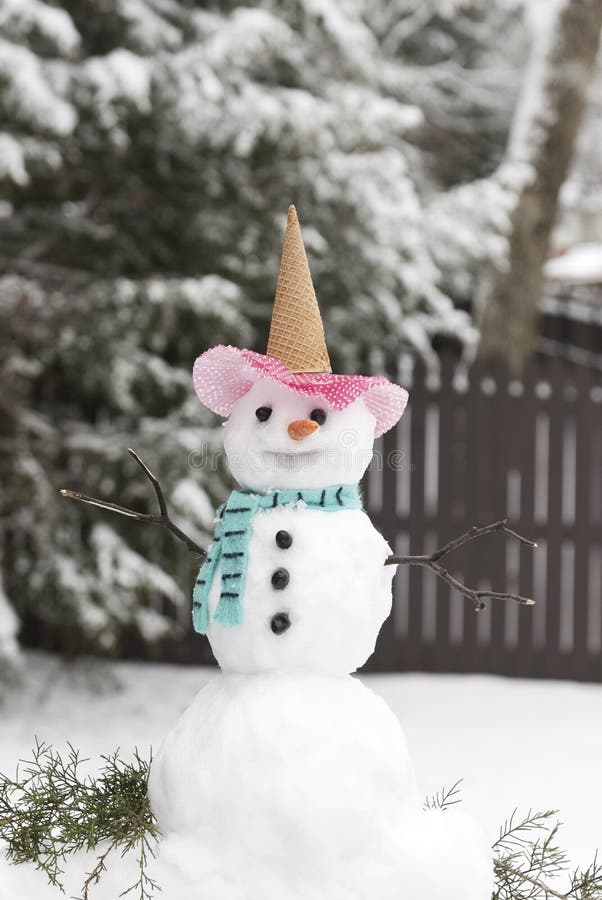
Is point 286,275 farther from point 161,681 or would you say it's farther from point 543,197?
point 543,197

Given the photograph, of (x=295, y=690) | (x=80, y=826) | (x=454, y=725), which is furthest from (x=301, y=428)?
(x=454, y=725)

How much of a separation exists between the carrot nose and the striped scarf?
15cm

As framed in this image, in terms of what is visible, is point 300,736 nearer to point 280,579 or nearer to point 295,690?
point 295,690

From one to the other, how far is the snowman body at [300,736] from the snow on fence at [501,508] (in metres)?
3.64

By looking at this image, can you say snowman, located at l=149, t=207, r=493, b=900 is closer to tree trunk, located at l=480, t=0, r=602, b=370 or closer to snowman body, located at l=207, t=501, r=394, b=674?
snowman body, located at l=207, t=501, r=394, b=674

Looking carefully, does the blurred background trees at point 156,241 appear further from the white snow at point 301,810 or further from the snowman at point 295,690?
the white snow at point 301,810

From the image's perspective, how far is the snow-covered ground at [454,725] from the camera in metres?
3.81

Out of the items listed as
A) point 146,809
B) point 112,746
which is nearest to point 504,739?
point 112,746

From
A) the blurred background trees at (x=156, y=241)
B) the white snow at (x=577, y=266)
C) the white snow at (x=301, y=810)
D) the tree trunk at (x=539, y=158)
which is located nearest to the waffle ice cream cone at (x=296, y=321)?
the white snow at (x=301, y=810)

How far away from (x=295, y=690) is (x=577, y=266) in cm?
1110

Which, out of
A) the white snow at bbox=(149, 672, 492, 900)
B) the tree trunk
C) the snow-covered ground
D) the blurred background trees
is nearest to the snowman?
the white snow at bbox=(149, 672, 492, 900)

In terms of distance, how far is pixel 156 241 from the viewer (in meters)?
5.32

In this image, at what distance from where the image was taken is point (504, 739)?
458 centimetres

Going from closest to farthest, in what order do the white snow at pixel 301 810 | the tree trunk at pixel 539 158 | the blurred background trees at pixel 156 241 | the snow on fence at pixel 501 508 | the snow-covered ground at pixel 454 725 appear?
the white snow at pixel 301 810, the snow-covered ground at pixel 454 725, the blurred background trees at pixel 156 241, the snow on fence at pixel 501 508, the tree trunk at pixel 539 158
